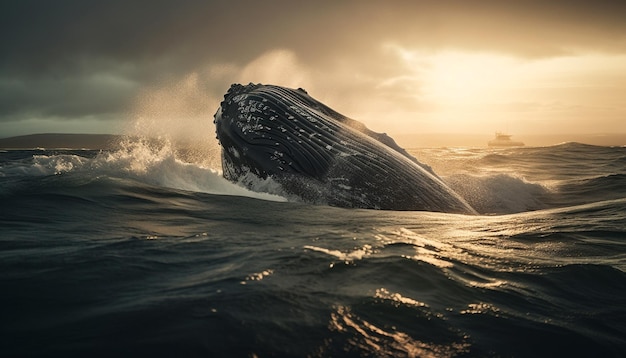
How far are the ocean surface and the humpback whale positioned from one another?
49 cm

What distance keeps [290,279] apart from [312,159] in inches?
159

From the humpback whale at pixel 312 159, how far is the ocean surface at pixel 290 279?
0.49 metres

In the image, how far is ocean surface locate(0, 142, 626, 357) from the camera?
2711 millimetres

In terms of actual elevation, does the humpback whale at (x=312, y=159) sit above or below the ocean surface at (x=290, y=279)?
above

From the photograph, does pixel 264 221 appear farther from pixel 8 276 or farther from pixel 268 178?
pixel 8 276

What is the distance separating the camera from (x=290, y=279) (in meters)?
3.57

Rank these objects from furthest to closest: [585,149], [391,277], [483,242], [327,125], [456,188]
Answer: [585,149] → [456,188] → [327,125] → [483,242] → [391,277]

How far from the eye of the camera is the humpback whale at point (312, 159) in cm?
743

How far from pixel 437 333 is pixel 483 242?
2.58 m

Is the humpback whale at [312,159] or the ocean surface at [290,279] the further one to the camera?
the humpback whale at [312,159]

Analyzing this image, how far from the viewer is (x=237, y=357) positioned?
246 cm

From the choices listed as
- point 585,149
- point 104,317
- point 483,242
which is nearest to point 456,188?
point 483,242

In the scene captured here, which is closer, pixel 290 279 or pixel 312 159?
pixel 290 279

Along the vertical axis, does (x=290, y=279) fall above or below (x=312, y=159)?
below
